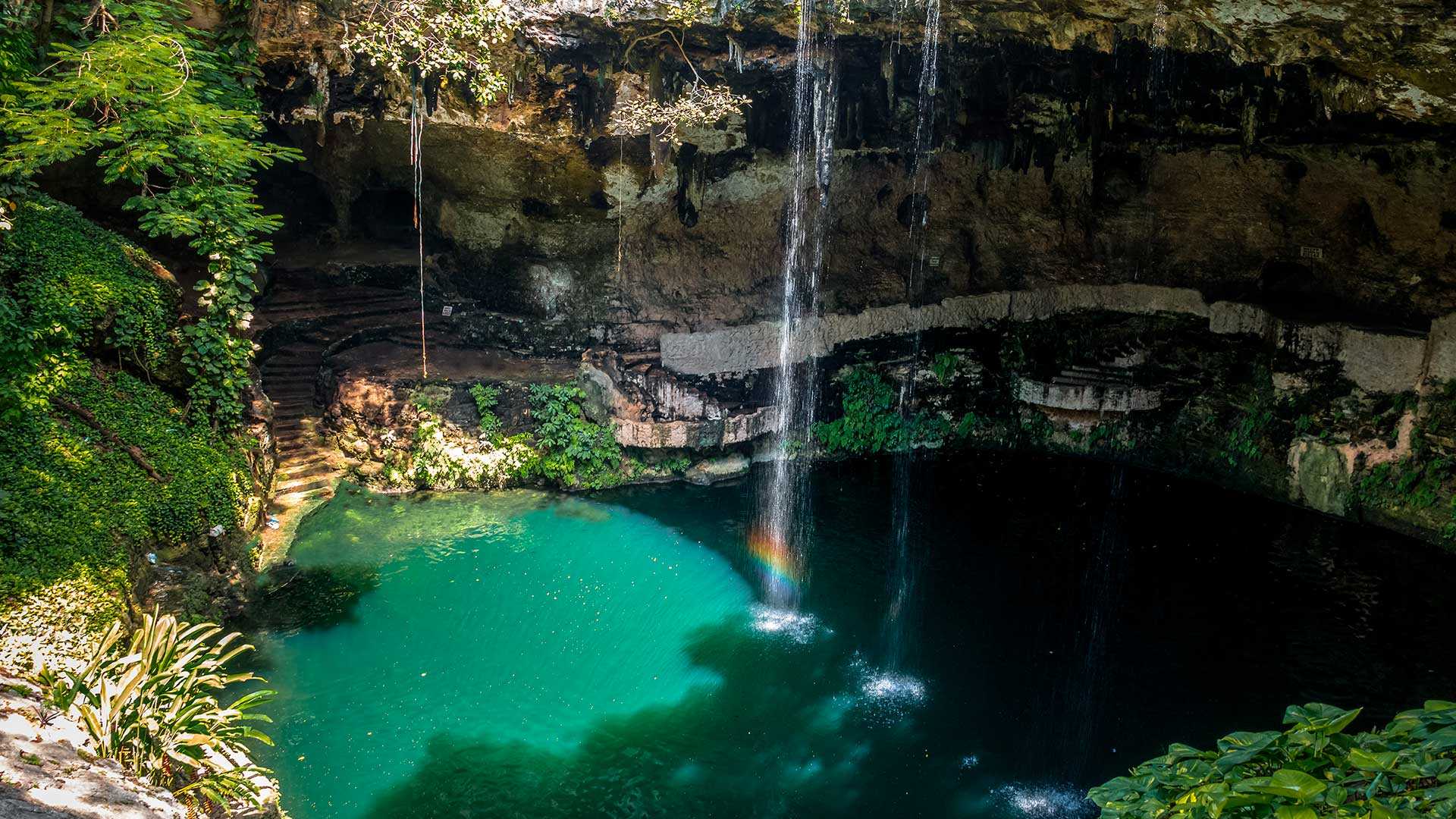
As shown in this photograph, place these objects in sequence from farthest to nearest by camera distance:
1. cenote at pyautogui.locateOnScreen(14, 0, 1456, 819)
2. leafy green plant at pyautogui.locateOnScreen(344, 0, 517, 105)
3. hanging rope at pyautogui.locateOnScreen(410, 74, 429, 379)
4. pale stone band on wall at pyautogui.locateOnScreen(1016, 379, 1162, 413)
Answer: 1. pale stone band on wall at pyautogui.locateOnScreen(1016, 379, 1162, 413)
2. hanging rope at pyautogui.locateOnScreen(410, 74, 429, 379)
3. leafy green plant at pyautogui.locateOnScreen(344, 0, 517, 105)
4. cenote at pyautogui.locateOnScreen(14, 0, 1456, 819)

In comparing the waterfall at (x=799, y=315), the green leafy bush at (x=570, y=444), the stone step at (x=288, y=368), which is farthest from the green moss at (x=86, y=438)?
the waterfall at (x=799, y=315)

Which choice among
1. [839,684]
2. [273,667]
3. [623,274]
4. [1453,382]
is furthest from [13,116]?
[1453,382]

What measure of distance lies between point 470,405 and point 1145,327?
11.2 meters

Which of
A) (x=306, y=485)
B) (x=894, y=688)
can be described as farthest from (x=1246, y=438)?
(x=306, y=485)

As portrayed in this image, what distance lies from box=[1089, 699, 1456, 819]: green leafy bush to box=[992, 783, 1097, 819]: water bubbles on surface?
15.6 feet

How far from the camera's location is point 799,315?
1516 cm

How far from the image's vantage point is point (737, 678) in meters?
9.09

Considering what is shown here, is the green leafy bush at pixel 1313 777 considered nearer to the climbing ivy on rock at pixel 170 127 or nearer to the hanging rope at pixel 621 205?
the climbing ivy on rock at pixel 170 127

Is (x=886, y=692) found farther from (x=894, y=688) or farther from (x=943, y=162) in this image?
(x=943, y=162)

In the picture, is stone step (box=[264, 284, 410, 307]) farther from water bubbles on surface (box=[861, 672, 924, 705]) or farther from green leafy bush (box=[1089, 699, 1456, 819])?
green leafy bush (box=[1089, 699, 1456, 819])

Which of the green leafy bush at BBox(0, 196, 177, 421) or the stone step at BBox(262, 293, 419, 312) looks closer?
the green leafy bush at BBox(0, 196, 177, 421)

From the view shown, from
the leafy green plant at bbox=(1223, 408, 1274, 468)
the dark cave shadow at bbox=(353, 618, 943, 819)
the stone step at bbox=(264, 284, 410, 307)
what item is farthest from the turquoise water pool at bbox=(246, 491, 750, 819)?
the leafy green plant at bbox=(1223, 408, 1274, 468)

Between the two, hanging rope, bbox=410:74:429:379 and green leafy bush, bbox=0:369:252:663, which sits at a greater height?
hanging rope, bbox=410:74:429:379

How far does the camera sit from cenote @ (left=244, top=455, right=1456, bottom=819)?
7.63 meters
